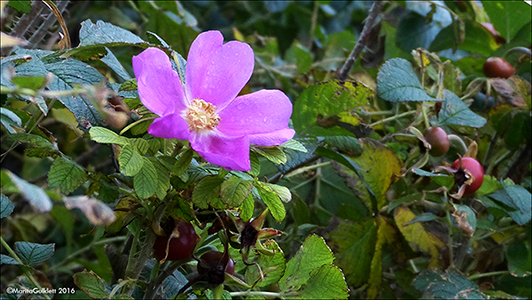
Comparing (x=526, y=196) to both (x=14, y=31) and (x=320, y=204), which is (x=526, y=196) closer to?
(x=320, y=204)

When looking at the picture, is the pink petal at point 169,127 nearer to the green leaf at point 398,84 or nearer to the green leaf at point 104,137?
the green leaf at point 104,137

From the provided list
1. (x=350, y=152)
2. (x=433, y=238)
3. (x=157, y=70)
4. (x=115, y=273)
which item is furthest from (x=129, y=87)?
(x=433, y=238)

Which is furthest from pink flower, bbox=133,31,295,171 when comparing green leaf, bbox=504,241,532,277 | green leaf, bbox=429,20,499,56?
green leaf, bbox=429,20,499,56

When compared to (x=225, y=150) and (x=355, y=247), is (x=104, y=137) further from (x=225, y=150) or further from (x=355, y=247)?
(x=355, y=247)

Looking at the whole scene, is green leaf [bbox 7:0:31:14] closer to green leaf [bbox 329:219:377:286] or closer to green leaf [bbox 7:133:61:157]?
green leaf [bbox 7:133:61:157]

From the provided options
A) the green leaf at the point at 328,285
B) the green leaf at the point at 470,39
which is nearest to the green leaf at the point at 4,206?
the green leaf at the point at 328,285

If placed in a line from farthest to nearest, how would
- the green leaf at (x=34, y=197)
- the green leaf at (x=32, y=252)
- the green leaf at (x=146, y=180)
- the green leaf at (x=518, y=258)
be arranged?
1. the green leaf at (x=518, y=258)
2. the green leaf at (x=32, y=252)
3. the green leaf at (x=146, y=180)
4. the green leaf at (x=34, y=197)
